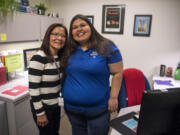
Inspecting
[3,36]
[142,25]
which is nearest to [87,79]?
[3,36]

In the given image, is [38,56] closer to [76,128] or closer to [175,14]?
[76,128]

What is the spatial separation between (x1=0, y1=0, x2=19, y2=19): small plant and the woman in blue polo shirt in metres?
0.94

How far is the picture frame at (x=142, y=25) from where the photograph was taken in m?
2.68

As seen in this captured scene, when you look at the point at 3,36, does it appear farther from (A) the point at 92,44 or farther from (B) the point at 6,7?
(A) the point at 92,44

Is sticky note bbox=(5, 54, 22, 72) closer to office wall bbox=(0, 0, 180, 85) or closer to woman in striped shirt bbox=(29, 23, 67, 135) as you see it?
office wall bbox=(0, 0, 180, 85)

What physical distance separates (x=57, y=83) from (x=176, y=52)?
2.33 meters

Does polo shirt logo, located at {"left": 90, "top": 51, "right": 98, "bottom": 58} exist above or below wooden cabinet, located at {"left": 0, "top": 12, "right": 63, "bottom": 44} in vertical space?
below

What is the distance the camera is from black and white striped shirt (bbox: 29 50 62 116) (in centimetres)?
125

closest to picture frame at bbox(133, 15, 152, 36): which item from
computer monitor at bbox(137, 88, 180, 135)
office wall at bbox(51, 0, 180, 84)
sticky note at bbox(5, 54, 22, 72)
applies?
office wall at bbox(51, 0, 180, 84)

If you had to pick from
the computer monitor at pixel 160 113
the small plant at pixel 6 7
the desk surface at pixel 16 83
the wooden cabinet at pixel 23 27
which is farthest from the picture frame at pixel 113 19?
the computer monitor at pixel 160 113

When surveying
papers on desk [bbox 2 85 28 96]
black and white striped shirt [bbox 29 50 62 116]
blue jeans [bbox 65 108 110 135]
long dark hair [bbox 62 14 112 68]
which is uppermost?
long dark hair [bbox 62 14 112 68]

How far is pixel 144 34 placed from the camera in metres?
2.76

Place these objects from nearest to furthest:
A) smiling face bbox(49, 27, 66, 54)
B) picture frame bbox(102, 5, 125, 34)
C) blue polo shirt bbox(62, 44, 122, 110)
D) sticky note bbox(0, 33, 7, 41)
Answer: blue polo shirt bbox(62, 44, 122, 110) < smiling face bbox(49, 27, 66, 54) < sticky note bbox(0, 33, 7, 41) < picture frame bbox(102, 5, 125, 34)

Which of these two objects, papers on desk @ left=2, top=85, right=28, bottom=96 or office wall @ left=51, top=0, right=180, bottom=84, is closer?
papers on desk @ left=2, top=85, right=28, bottom=96
